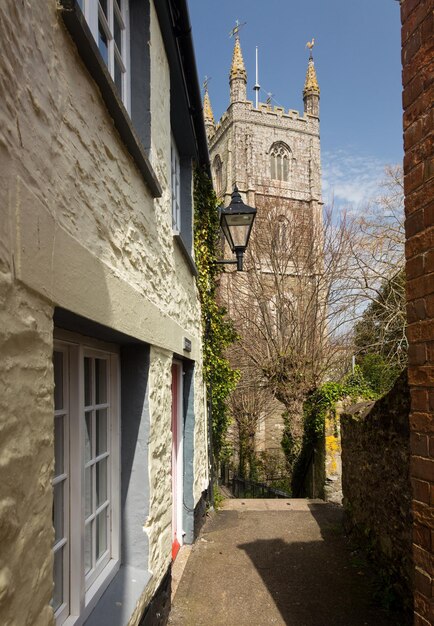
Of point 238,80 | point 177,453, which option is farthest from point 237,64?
point 177,453

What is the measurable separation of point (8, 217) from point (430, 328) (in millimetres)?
1959

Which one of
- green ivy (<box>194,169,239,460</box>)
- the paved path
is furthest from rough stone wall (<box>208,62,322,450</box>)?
the paved path

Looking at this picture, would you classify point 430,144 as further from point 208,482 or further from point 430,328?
point 208,482

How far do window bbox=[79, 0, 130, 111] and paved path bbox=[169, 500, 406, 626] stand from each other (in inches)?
183

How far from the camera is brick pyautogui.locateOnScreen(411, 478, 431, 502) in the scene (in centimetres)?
226

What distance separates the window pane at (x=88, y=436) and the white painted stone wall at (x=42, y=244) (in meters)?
0.60

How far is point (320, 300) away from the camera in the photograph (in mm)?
15312

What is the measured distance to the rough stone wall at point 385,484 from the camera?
4379mm

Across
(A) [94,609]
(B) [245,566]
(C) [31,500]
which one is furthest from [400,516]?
(C) [31,500]

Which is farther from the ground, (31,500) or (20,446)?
(20,446)

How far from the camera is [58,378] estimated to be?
8.09ft

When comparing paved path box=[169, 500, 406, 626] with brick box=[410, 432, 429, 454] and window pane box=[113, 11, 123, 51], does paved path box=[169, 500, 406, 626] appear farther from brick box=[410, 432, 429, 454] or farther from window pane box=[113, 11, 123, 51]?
window pane box=[113, 11, 123, 51]

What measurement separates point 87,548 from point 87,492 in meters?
0.34

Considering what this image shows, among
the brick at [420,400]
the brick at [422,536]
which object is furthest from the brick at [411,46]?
the brick at [422,536]
